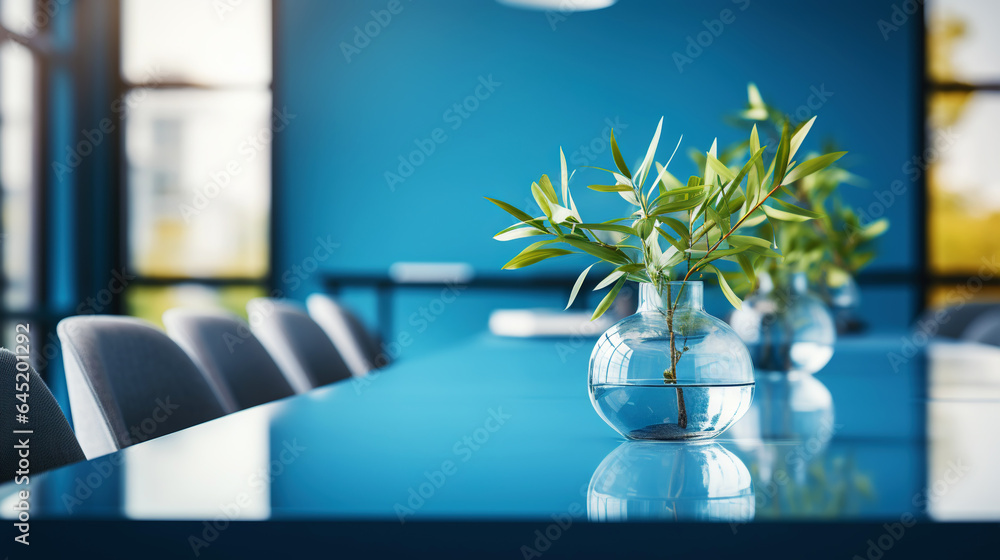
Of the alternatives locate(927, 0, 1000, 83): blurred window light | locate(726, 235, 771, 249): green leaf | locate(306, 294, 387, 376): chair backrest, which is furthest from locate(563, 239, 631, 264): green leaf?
locate(927, 0, 1000, 83): blurred window light

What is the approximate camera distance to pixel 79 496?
1.99ft

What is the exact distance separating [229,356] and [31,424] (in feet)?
2.30

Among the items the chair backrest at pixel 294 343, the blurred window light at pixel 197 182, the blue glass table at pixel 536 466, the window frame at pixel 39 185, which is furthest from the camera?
the blurred window light at pixel 197 182

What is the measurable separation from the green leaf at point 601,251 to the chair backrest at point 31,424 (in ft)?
2.05

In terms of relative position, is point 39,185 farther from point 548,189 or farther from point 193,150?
point 548,189

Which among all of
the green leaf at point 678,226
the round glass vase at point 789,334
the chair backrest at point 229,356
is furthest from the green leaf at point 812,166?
the chair backrest at point 229,356

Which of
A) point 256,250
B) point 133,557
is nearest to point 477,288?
point 256,250

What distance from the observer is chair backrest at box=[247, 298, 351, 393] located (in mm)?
1979

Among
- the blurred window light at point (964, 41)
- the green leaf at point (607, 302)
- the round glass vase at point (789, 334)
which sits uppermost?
the blurred window light at point (964, 41)

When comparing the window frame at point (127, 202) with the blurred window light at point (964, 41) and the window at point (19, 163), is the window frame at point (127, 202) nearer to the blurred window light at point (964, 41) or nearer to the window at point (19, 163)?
the window at point (19, 163)

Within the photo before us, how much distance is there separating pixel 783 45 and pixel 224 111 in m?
3.20

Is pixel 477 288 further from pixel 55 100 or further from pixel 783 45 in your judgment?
pixel 55 100

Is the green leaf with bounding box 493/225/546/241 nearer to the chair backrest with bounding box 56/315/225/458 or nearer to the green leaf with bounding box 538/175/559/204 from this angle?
the green leaf with bounding box 538/175/559/204

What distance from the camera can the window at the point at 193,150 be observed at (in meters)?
4.89
